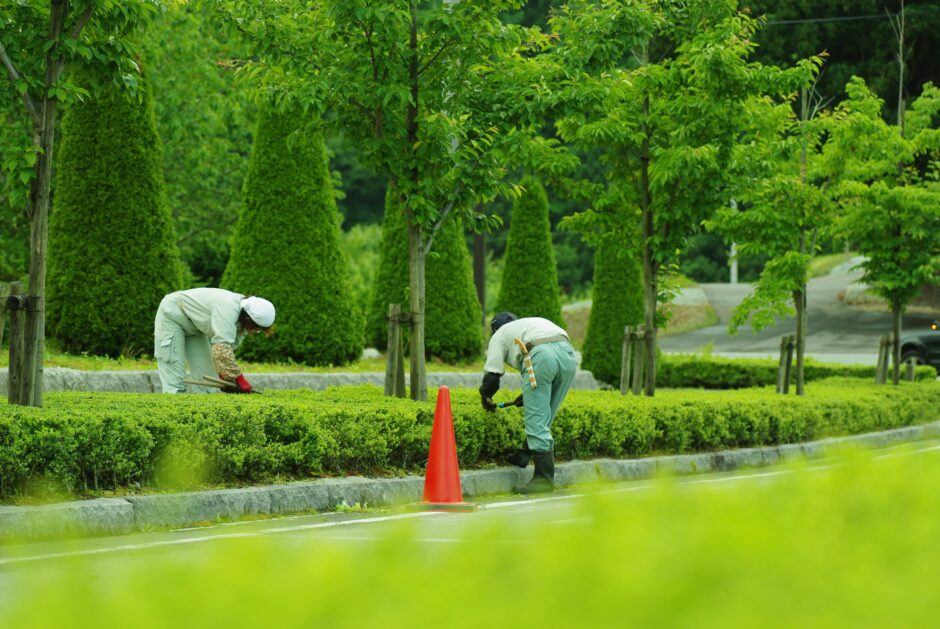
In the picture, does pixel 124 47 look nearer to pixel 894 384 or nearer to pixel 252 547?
pixel 252 547

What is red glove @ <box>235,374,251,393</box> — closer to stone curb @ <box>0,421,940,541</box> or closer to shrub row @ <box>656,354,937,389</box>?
stone curb @ <box>0,421,940,541</box>

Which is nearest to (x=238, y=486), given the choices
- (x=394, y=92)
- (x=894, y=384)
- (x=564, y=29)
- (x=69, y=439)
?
(x=69, y=439)

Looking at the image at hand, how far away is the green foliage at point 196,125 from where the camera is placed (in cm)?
2622

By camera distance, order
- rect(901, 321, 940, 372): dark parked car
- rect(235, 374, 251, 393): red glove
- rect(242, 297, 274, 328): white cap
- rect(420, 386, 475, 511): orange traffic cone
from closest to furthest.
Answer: rect(420, 386, 475, 511): orange traffic cone, rect(242, 297, 274, 328): white cap, rect(235, 374, 251, 393): red glove, rect(901, 321, 940, 372): dark parked car

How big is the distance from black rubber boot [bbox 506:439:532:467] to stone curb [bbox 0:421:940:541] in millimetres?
75

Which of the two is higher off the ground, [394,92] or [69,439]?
[394,92]

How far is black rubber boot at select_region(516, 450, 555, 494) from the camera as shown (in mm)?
11805

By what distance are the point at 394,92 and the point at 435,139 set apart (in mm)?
691

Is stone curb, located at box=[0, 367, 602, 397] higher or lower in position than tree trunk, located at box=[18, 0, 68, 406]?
lower

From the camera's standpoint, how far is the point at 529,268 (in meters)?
26.2

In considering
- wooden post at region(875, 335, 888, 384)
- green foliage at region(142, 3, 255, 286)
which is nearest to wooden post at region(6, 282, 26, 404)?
green foliage at region(142, 3, 255, 286)

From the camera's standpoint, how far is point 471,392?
47.4 ft

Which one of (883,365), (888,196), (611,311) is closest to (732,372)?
(611,311)

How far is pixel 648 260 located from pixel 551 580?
1483 cm
